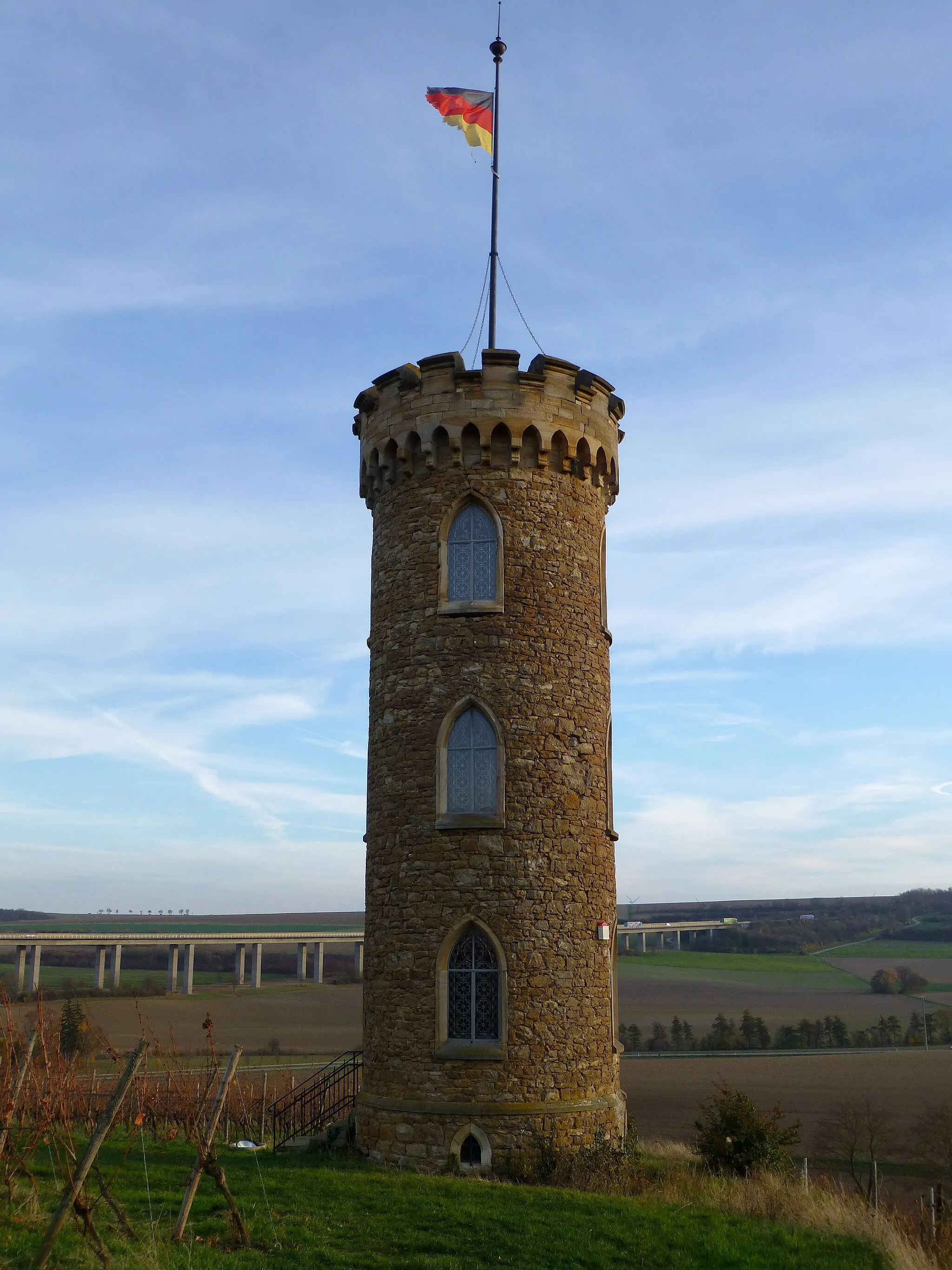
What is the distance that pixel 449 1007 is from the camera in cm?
1509

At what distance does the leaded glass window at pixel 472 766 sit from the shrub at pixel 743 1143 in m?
5.35

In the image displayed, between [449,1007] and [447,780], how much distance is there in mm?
3217

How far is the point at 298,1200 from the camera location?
39.1 feet

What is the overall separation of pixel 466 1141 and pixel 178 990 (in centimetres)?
6615

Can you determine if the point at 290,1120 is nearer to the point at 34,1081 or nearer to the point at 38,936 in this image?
the point at 34,1081

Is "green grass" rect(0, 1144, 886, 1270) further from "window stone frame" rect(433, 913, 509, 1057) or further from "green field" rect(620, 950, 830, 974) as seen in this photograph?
"green field" rect(620, 950, 830, 974)

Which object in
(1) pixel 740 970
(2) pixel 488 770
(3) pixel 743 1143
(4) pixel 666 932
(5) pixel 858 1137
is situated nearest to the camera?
(3) pixel 743 1143

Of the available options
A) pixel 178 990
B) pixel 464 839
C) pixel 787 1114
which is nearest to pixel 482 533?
pixel 464 839

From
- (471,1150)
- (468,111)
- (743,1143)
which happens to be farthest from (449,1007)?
(468,111)

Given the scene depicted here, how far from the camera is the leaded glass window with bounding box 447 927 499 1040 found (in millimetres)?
14977

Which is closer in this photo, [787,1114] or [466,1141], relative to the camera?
[466,1141]

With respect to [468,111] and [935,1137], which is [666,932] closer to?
[935,1137]

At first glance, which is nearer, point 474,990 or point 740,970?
point 474,990

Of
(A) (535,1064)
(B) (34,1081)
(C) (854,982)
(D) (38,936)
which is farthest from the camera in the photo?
(C) (854,982)
